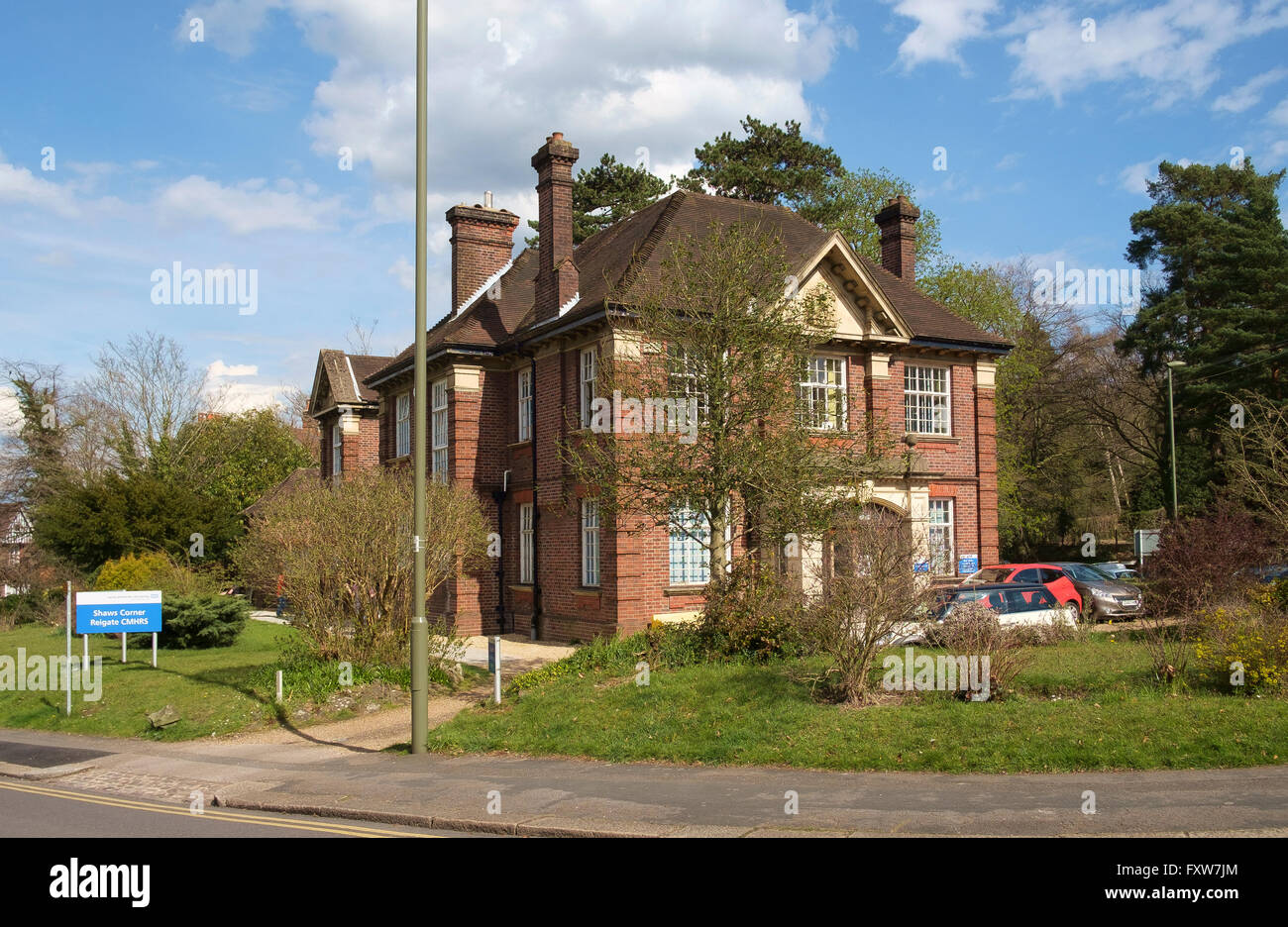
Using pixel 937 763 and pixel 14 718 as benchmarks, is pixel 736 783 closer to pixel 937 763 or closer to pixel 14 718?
pixel 937 763

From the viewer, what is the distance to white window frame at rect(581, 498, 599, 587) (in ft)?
72.4

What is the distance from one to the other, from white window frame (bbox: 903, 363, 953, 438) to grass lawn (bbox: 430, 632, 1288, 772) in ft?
39.9

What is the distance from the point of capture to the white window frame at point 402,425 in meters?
30.1

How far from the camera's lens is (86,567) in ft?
104

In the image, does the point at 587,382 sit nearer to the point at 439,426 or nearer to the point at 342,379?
the point at 439,426

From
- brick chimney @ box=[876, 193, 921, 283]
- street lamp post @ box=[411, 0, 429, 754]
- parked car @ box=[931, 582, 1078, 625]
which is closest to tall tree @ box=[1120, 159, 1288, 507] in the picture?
brick chimney @ box=[876, 193, 921, 283]

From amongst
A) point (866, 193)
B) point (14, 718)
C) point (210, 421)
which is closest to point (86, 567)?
point (14, 718)

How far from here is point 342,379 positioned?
3622 cm

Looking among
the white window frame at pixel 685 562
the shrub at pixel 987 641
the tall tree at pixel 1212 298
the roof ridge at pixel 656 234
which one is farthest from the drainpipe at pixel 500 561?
the tall tree at pixel 1212 298

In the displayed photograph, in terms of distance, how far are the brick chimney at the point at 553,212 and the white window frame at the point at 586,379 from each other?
1973 millimetres

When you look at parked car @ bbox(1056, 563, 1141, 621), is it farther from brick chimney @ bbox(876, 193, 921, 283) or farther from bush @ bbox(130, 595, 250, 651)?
bush @ bbox(130, 595, 250, 651)

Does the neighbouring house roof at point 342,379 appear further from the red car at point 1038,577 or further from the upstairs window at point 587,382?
the red car at point 1038,577
